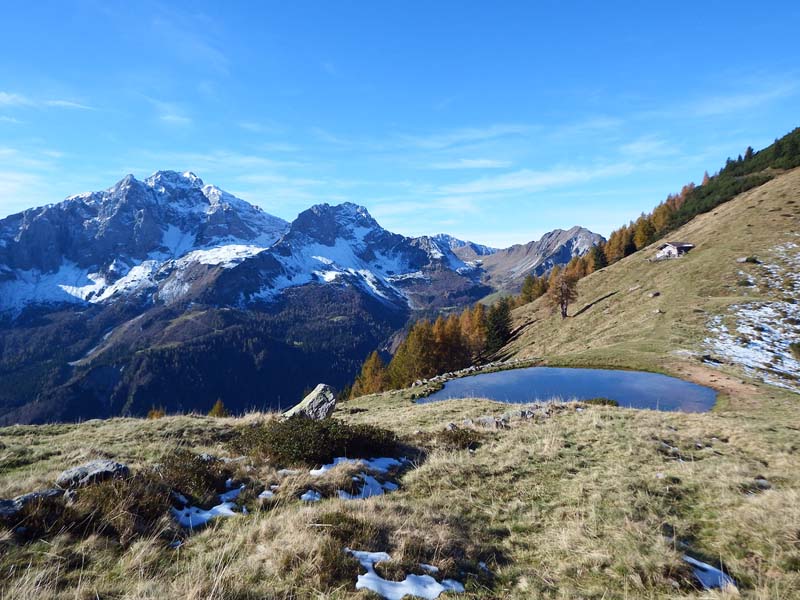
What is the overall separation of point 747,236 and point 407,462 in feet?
273

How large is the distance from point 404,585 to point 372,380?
79045 mm

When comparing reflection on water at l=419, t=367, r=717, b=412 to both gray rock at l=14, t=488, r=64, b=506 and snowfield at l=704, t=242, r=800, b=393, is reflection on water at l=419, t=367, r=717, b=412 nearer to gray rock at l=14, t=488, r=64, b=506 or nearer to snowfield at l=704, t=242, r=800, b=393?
snowfield at l=704, t=242, r=800, b=393

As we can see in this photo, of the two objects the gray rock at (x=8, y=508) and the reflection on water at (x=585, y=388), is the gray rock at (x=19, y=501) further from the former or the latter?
the reflection on water at (x=585, y=388)

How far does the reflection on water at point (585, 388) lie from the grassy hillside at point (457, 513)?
259 inches

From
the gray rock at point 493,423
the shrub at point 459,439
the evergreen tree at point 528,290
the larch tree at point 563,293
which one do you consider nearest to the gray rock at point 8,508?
the shrub at point 459,439

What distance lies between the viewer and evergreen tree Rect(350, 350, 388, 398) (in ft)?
263

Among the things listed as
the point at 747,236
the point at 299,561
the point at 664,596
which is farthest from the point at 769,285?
the point at 299,561

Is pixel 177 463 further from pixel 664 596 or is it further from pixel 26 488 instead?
pixel 664 596

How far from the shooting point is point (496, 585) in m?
5.80

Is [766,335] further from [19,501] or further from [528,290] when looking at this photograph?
[528,290]

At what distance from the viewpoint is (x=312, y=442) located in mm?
11836

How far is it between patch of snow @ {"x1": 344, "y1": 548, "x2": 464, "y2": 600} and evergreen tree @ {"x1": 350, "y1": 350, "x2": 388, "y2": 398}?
74.0 meters

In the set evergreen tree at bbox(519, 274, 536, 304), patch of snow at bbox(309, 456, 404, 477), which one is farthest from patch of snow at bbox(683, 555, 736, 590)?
evergreen tree at bbox(519, 274, 536, 304)

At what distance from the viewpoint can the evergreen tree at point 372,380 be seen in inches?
3162
